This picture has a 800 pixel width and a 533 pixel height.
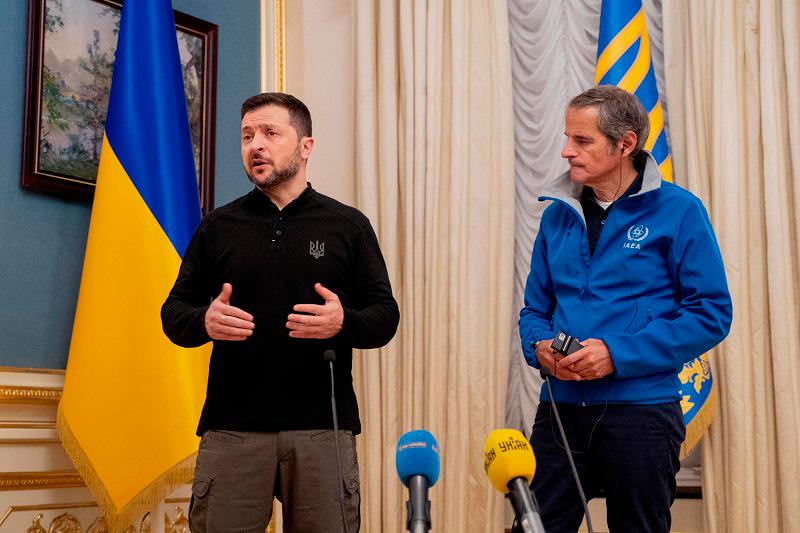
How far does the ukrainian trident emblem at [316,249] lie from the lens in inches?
88.5

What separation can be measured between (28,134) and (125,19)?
56cm

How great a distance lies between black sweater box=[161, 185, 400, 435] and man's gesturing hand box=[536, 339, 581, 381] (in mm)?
383

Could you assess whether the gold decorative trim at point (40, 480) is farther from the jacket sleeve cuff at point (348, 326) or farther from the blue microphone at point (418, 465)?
the blue microphone at point (418, 465)

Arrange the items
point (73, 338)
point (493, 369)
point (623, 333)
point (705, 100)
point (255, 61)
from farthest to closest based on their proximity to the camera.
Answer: point (255, 61)
point (493, 369)
point (705, 100)
point (73, 338)
point (623, 333)

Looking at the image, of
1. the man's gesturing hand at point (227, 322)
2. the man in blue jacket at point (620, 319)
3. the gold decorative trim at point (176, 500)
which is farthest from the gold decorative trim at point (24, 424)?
the man in blue jacket at point (620, 319)

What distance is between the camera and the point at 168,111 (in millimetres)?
3299

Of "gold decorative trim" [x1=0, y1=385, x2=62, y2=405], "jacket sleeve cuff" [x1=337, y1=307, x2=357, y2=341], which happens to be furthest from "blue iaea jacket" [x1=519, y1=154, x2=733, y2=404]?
"gold decorative trim" [x1=0, y1=385, x2=62, y2=405]

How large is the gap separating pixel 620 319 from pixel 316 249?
2.54 feet

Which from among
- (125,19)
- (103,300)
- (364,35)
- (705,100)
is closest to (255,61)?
(364,35)

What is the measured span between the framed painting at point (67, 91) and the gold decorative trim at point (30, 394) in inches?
27.9

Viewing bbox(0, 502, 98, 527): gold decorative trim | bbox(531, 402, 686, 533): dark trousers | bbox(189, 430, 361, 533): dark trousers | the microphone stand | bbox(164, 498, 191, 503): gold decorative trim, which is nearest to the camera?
the microphone stand

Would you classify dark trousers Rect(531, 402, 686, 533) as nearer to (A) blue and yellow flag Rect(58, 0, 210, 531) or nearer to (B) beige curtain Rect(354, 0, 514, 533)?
(A) blue and yellow flag Rect(58, 0, 210, 531)

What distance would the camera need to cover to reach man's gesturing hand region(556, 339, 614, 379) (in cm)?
200

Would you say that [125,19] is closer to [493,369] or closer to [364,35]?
[364,35]
